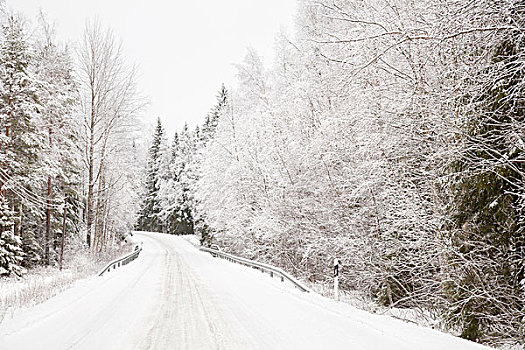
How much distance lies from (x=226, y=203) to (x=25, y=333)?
16.5m

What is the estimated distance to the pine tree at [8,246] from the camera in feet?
48.8

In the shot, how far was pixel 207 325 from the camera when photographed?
651 cm

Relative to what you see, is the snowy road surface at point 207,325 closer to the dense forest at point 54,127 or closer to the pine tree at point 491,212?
the pine tree at point 491,212

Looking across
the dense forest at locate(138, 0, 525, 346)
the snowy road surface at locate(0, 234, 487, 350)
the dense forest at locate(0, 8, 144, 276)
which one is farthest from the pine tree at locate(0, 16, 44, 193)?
the dense forest at locate(138, 0, 525, 346)

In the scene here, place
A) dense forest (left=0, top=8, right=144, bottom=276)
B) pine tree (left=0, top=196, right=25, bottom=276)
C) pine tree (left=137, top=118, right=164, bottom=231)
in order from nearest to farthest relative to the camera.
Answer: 1. pine tree (left=0, top=196, right=25, bottom=276)
2. dense forest (left=0, top=8, right=144, bottom=276)
3. pine tree (left=137, top=118, right=164, bottom=231)

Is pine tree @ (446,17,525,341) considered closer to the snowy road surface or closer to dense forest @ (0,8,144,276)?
the snowy road surface

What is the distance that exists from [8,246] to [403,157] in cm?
1589

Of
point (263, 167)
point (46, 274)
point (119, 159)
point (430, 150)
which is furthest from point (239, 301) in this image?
point (119, 159)

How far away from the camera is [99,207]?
78.1ft

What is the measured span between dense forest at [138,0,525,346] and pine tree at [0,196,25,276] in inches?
404

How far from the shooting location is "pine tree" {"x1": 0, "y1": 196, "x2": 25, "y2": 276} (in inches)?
586

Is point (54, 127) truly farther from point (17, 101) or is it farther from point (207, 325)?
point (207, 325)

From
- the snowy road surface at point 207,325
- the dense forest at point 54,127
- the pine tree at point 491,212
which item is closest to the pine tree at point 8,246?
the dense forest at point 54,127

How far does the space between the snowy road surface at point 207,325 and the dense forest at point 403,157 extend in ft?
4.29
